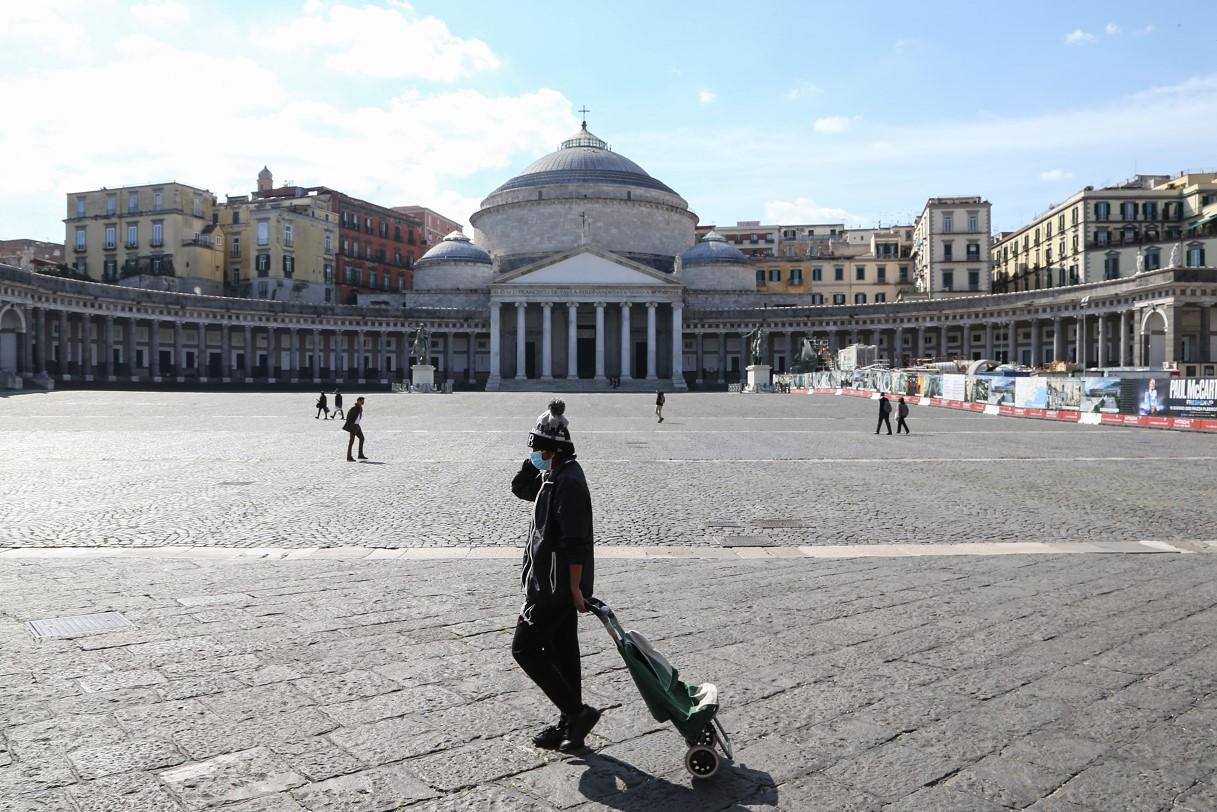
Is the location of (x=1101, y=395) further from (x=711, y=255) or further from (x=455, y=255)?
(x=455, y=255)

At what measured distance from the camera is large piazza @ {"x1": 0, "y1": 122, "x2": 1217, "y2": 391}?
59.4 meters

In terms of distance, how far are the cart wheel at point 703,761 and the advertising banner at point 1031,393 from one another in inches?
1335

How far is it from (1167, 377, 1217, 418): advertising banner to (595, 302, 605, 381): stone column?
155 ft

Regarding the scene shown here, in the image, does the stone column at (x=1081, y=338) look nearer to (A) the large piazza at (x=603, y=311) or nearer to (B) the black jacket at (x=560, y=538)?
(A) the large piazza at (x=603, y=311)

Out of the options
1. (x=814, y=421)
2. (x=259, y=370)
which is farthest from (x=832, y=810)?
(x=259, y=370)

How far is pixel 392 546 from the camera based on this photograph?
9.88 meters

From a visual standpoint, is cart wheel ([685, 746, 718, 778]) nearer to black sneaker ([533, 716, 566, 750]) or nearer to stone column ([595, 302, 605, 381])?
black sneaker ([533, 716, 566, 750])

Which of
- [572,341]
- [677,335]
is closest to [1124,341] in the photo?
[677,335]

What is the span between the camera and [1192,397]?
2856 centimetres

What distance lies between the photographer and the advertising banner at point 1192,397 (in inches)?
1100

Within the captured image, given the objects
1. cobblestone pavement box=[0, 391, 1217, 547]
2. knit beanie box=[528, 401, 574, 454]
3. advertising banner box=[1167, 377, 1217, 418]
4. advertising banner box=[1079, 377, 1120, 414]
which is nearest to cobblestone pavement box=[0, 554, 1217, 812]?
knit beanie box=[528, 401, 574, 454]

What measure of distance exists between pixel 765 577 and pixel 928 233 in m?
78.7

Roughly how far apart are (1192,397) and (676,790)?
30.0 meters

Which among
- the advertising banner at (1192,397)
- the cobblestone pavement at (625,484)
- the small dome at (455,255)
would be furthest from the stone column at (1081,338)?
the small dome at (455,255)
